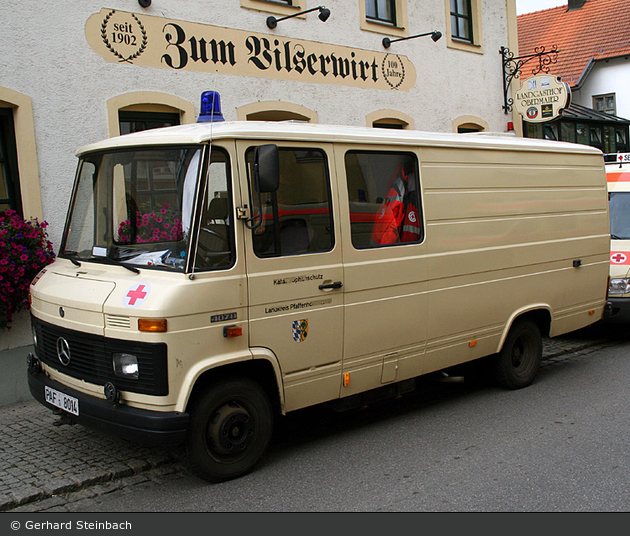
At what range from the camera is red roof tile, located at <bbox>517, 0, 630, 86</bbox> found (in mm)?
25109

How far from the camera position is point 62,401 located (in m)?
4.74

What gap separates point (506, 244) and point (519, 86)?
8666mm

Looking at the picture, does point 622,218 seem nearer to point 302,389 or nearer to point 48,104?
point 302,389

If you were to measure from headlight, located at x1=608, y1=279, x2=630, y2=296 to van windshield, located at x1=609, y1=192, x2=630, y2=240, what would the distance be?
3.03 ft

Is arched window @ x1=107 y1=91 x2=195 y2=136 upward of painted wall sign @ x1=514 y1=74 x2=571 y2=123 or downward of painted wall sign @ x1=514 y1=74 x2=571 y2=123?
downward

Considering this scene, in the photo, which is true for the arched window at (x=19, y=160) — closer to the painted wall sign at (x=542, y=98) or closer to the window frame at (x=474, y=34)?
the window frame at (x=474, y=34)

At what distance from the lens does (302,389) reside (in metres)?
5.01

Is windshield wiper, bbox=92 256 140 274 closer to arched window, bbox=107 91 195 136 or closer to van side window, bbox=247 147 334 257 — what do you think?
van side window, bbox=247 147 334 257

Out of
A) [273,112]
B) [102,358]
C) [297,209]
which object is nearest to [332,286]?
[297,209]

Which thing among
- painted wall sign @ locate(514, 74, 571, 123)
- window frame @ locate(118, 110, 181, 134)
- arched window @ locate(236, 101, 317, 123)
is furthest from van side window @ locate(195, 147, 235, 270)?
painted wall sign @ locate(514, 74, 571, 123)

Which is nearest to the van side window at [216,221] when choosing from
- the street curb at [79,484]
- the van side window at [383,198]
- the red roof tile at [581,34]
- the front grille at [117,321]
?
the front grille at [117,321]

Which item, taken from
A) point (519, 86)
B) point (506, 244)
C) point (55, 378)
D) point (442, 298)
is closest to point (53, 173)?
point (55, 378)

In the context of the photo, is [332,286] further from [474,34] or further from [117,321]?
[474,34]

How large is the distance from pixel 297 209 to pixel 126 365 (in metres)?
1.62
